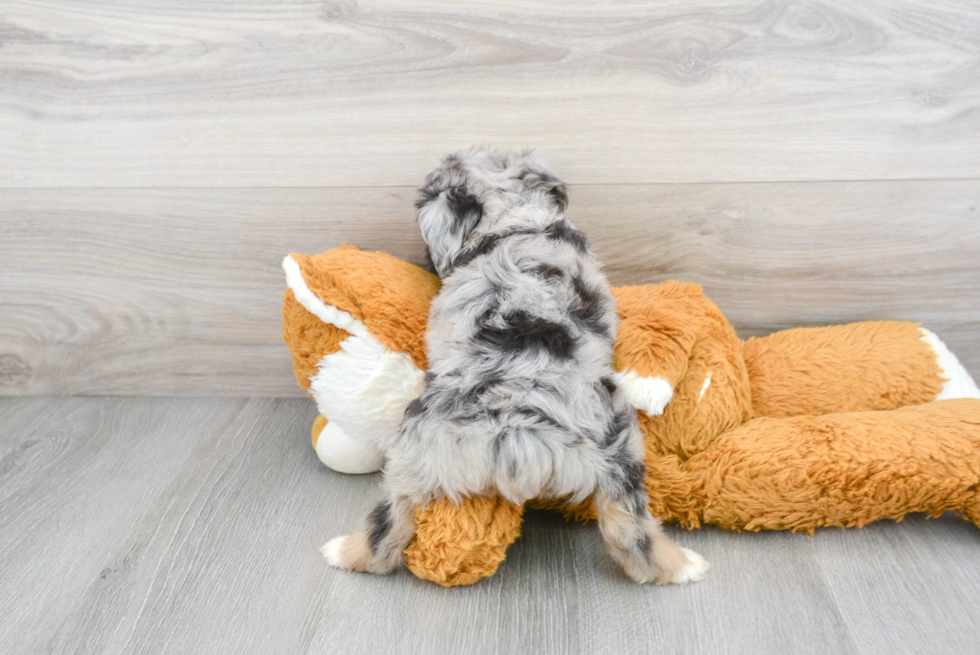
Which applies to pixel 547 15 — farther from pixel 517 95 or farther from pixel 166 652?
pixel 166 652

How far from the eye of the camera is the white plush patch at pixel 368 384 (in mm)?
1377

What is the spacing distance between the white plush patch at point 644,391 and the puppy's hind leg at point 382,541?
0.43 metres

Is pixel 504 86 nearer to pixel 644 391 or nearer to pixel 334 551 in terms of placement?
pixel 644 391

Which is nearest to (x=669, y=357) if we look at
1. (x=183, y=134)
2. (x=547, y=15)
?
(x=547, y=15)

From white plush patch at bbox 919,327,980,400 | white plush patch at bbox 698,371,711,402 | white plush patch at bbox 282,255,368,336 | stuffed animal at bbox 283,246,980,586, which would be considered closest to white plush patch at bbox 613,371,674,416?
stuffed animal at bbox 283,246,980,586

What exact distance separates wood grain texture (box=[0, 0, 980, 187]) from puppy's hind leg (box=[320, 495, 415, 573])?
795 millimetres

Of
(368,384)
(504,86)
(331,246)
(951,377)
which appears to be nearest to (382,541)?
(368,384)

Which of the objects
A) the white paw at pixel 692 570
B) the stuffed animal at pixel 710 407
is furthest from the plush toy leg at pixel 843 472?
the white paw at pixel 692 570

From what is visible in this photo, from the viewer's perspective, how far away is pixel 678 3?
1.48 metres

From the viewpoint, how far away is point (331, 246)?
170 cm

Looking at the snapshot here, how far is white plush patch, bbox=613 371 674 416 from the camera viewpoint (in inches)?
48.9

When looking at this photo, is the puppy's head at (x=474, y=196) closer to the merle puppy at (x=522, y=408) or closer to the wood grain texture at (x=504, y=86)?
the merle puppy at (x=522, y=408)

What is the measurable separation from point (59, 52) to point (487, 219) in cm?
112

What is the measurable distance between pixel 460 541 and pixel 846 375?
90cm
